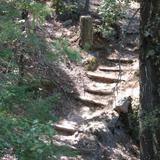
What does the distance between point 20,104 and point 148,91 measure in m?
2.71

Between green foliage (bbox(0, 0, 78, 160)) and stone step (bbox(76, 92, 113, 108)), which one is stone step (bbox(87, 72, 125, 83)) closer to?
stone step (bbox(76, 92, 113, 108))

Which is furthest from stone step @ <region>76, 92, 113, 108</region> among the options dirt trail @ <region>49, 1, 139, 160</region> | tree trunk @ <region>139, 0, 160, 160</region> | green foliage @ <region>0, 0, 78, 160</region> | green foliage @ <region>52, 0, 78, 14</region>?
green foliage @ <region>0, 0, 78, 160</region>

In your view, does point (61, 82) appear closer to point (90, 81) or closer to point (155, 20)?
point (90, 81)

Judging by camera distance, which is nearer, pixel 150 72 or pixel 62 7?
pixel 150 72

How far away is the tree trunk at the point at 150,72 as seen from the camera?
6773mm

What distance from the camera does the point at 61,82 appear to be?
439 inches

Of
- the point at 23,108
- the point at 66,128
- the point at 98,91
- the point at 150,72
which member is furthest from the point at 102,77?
the point at 23,108

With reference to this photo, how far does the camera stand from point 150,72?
6914 mm

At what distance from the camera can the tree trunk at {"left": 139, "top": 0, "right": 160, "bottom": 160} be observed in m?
6.77

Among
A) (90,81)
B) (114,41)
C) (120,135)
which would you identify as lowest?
(120,135)

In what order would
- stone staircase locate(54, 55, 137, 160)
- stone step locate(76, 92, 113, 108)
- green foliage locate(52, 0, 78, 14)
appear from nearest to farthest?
1. stone staircase locate(54, 55, 137, 160)
2. stone step locate(76, 92, 113, 108)
3. green foliage locate(52, 0, 78, 14)

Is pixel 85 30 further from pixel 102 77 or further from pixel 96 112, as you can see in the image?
pixel 96 112

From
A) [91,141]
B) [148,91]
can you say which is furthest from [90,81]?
[148,91]

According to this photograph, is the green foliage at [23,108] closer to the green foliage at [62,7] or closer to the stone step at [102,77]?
the stone step at [102,77]
